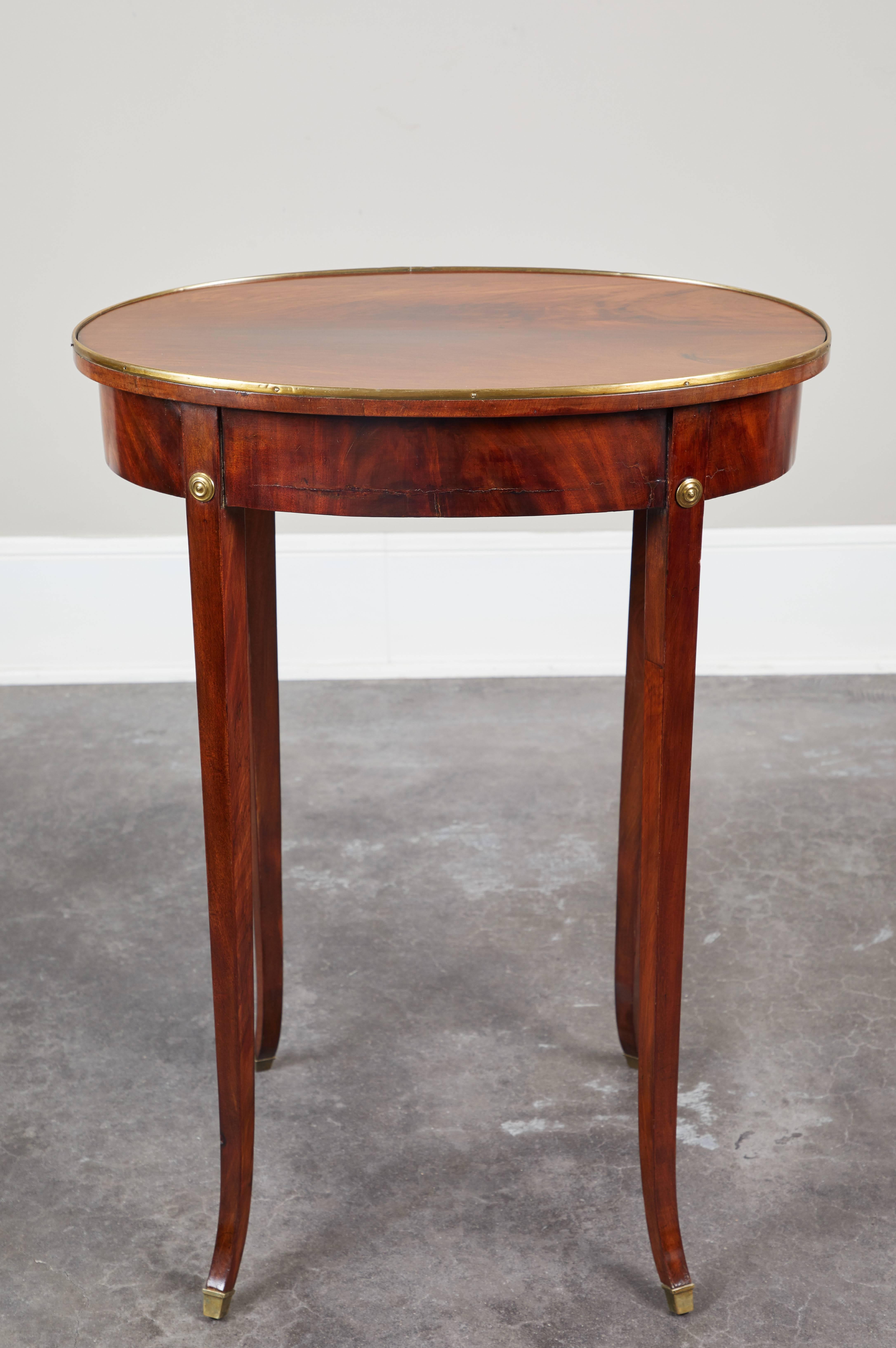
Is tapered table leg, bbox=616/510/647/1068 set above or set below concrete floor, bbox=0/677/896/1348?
above

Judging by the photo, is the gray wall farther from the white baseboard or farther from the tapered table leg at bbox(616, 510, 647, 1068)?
the tapered table leg at bbox(616, 510, 647, 1068)

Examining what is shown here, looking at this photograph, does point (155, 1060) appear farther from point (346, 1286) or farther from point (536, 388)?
point (536, 388)

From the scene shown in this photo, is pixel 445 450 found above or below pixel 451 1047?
above

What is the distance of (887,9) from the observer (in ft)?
10.0

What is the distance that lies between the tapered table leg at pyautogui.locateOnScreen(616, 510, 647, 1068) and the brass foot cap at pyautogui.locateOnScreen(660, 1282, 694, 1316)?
0.40 meters

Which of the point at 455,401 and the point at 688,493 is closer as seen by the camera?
the point at 455,401

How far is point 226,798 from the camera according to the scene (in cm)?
142

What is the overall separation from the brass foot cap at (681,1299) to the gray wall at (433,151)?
7.22 ft

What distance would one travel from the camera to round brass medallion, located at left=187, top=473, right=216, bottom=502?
130 centimetres

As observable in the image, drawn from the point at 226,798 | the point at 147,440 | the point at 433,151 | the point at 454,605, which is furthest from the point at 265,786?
the point at 433,151

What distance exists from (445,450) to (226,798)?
44cm

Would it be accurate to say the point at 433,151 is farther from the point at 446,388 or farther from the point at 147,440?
the point at 446,388

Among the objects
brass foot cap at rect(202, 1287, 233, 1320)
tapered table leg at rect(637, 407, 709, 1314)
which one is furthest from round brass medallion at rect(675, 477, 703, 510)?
brass foot cap at rect(202, 1287, 233, 1320)

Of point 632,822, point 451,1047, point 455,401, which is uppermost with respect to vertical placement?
point 455,401
